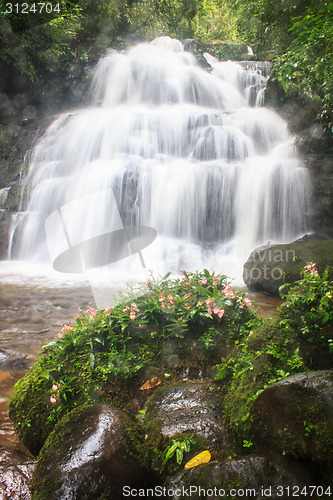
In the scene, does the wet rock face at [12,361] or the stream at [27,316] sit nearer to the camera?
the stream at [27,316]

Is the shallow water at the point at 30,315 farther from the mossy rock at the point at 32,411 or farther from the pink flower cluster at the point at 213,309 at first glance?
the pink flower cluster at the point at 213,309

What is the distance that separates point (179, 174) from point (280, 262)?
18.7ft

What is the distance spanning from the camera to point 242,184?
1053 centimetres

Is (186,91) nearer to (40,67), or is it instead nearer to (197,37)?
(40,67)

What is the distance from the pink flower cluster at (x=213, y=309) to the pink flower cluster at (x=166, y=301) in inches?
14.9

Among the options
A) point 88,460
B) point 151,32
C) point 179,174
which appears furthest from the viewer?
point 151,32

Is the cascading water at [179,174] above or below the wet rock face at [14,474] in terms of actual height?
above

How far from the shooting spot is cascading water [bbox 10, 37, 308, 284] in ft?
32.8

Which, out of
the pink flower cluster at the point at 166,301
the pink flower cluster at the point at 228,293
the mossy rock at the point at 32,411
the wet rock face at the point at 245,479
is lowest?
the mossy rock at the point at 32,411

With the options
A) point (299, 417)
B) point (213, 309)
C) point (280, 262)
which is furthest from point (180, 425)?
point (280, 262)

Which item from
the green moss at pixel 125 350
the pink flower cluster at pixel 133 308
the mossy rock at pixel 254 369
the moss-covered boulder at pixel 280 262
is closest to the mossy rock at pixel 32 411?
the green moss at pixel 125 350

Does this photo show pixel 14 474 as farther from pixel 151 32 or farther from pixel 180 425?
pixel 151 32

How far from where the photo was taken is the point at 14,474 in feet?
7.38

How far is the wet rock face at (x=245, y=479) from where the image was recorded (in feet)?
5.28
